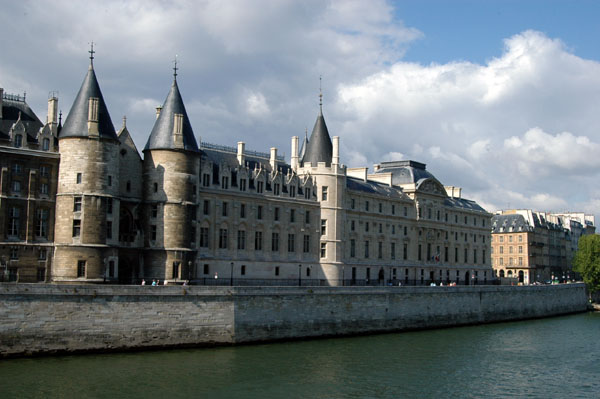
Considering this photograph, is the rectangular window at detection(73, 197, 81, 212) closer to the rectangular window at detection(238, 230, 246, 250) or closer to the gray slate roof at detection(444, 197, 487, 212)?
the rectangular window at detection(238, 230, 246, 250)

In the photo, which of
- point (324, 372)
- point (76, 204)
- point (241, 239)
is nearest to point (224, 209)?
point (241, 239)

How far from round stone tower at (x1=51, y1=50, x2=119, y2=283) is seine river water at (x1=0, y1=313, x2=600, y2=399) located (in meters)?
9.52

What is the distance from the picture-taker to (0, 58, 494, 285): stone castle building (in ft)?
159

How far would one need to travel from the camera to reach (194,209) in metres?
55.4

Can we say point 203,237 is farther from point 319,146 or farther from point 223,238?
point 319,146

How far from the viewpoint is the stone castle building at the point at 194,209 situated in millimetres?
48438

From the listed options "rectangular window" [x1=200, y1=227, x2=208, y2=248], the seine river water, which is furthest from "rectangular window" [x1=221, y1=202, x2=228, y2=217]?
the seine river water

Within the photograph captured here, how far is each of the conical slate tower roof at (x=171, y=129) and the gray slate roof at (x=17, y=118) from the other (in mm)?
8000

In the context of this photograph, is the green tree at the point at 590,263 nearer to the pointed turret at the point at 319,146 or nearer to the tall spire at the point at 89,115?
the pointed turret at the point at 319,146

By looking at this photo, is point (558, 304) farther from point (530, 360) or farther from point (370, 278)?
point (530, 360)

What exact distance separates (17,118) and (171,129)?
10484 millimetres

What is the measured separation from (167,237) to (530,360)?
25729 mm

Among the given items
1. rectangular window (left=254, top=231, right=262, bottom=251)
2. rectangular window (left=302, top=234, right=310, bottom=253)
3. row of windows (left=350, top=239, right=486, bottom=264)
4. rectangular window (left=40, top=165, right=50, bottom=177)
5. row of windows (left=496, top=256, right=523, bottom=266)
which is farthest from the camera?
row of windows (left=496, top=256, right=523, bottom=266)

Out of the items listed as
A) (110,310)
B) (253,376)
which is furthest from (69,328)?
(253,376)
